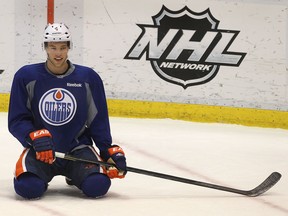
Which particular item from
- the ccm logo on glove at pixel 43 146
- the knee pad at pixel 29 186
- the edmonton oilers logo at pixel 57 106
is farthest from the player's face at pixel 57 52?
the knee pad at pixel 29 186

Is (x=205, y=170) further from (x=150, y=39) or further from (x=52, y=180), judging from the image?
(x=150, y=39)

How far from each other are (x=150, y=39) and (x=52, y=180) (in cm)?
197

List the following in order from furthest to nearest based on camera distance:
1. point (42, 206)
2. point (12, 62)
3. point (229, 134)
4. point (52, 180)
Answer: point (12, 62) < point (229, 134) < point (52, 180) < point (42, 206)

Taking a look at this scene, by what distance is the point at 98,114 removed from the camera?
3434 mm

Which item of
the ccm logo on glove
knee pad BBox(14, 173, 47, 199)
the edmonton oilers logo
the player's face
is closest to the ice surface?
knee pad BBox(14, 173, 47, 199)

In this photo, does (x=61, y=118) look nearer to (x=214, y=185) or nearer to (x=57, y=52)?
(x=57, y=52)

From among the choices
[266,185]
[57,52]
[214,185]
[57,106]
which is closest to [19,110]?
[57,106]

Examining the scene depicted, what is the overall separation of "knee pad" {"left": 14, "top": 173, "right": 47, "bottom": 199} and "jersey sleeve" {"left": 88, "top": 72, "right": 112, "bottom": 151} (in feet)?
1.01

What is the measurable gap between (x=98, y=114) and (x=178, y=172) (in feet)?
2.41

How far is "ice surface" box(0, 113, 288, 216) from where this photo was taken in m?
3.22

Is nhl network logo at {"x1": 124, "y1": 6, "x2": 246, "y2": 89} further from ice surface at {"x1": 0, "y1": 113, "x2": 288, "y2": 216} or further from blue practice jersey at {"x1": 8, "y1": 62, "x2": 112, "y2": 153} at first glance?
blue practice jersey at {"x1": 8, "y1": 62, "x2": 112, "y2": 153}

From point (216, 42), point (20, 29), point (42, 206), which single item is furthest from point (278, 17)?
point (42, 206)

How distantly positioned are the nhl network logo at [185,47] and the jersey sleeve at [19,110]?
2.18 meters

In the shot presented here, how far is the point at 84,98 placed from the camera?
11.2 ft
